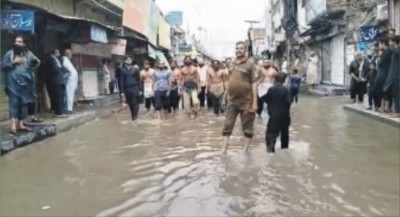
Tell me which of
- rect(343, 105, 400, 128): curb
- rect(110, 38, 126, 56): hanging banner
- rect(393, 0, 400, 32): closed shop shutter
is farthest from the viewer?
rect(110, 38, 126, 56): hanging banner

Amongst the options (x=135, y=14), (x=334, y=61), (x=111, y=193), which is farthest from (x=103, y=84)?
(x=111, y=193)

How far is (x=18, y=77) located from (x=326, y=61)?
26.5m

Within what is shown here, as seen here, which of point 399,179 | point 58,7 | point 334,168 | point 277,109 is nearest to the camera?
point 399,179

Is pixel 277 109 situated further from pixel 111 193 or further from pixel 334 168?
pixel 111 193

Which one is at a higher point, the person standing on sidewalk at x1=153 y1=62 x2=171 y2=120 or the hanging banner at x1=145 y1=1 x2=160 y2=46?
the hanging banner at x1=145 y1=1 x2=160 y2=46

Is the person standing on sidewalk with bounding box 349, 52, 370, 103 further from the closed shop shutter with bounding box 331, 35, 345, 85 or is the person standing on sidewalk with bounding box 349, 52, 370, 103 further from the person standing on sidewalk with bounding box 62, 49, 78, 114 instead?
the closed shop shutter with bounding box 331, 35, 345, 85

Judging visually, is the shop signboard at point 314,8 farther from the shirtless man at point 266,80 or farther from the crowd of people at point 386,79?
the shirtless man at point 266,80

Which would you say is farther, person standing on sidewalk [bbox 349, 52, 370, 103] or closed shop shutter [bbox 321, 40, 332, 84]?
closed shop shutter [bbox 321, 40, 332, 84]

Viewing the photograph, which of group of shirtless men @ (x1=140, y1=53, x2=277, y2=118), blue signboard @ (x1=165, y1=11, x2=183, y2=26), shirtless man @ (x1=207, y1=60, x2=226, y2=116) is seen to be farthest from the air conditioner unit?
blue signboard @ (x1=165, y1=11, x2=183, y2=26)

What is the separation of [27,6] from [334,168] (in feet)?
26.2

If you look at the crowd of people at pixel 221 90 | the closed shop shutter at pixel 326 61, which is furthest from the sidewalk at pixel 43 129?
the closed shop shutter at pixel 326 61

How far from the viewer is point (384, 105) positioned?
54.9 ft

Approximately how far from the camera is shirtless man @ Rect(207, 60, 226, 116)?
1894cm

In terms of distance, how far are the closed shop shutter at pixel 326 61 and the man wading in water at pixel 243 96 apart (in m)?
25.6
